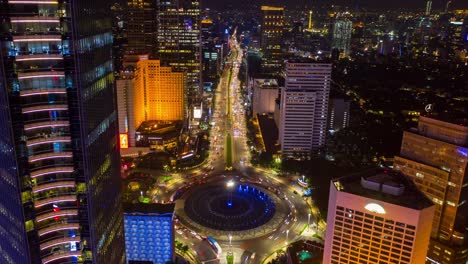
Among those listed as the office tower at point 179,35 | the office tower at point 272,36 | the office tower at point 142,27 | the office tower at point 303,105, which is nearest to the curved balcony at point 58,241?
the office tower at point 303,105

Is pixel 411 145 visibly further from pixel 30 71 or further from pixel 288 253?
pixel 30 71

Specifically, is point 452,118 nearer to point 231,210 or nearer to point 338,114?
point 231,210

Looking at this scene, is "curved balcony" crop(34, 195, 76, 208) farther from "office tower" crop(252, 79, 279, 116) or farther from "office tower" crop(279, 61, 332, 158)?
"office tower" crop(252, 79, 279, 116)

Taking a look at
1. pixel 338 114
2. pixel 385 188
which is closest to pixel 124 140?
pixel 338 114

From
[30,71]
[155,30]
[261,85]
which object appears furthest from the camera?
[155,30]

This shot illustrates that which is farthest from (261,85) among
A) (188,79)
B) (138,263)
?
(138,263)

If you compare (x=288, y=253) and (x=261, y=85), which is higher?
(x=261, y=85)

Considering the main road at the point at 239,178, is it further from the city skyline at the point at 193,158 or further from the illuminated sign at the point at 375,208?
the illuminated sign at the point at 375,208
